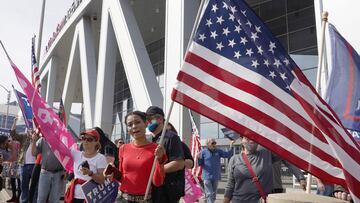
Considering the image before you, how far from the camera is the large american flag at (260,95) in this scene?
10.4 ft

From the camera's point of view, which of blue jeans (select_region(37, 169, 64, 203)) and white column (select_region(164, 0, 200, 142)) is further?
white column (select_region(164, 0, 200, 142))

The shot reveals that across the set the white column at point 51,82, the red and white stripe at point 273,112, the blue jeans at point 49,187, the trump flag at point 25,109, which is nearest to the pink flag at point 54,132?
the blue jeans at point 49,187

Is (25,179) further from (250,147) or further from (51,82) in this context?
(51,82)

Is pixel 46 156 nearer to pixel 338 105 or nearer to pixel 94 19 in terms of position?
pixel 338 105

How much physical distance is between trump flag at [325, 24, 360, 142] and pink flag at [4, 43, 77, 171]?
10.4ft

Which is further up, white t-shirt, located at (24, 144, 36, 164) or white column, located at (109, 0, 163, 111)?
white column, located at (109, 0, 163, 111)

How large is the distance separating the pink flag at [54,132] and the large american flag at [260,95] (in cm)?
235

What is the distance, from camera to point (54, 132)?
5.69 metres

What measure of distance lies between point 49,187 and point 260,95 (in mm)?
4768

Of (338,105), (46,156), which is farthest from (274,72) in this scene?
(46,156)

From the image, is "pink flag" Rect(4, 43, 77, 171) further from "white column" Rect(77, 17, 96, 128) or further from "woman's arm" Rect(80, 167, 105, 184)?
"white column" Rect(77, 17, 96, 128)

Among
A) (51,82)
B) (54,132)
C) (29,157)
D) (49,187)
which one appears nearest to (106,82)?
(29,157)

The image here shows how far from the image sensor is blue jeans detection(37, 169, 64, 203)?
688 cm

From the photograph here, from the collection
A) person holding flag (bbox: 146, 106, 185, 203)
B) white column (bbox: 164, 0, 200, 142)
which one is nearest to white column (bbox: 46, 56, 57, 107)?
white column (bbox: 164, 0, 200, 142)
